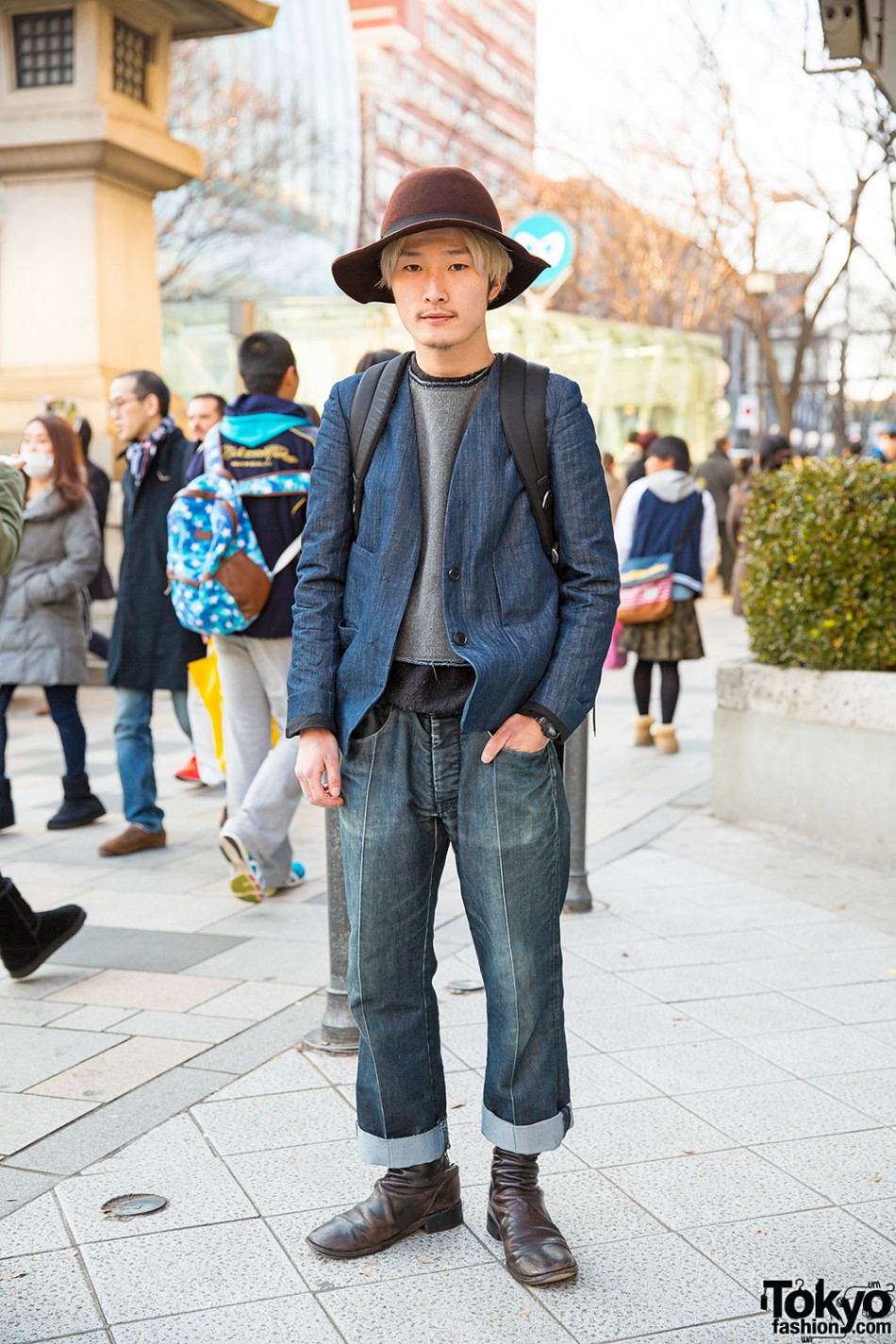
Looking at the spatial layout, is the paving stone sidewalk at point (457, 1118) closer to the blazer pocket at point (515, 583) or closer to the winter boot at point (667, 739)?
the blazer pocket at point (515, 583)

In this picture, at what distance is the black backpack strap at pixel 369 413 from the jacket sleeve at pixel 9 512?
1.60 metres

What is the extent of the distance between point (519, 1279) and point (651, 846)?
382 cm

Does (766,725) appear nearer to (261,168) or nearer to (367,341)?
(367,341)

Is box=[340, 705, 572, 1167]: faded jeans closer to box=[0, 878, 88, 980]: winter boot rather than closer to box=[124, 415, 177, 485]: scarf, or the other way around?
box=[0, 878, 88, 980]: winter boot

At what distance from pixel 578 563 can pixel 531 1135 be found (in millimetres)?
1094

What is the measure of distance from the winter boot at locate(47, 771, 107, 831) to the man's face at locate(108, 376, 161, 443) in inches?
64.8

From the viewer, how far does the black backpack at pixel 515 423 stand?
2736mm

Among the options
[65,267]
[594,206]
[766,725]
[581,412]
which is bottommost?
[766,725]

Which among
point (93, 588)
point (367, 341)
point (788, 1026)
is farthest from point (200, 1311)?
point (367, 341)

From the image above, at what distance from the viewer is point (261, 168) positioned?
29.8 metres

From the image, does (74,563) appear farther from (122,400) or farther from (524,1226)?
(524,1226)

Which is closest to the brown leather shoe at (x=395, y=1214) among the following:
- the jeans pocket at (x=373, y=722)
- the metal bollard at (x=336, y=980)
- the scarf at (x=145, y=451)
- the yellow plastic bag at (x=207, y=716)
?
the jeans pocket at (x=373, y=722)

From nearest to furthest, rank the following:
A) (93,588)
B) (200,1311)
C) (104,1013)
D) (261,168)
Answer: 1. (200,1311)
2. (104,1013)
3. (93,588)
4. (261,168)

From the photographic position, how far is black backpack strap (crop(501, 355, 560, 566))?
273 cm
